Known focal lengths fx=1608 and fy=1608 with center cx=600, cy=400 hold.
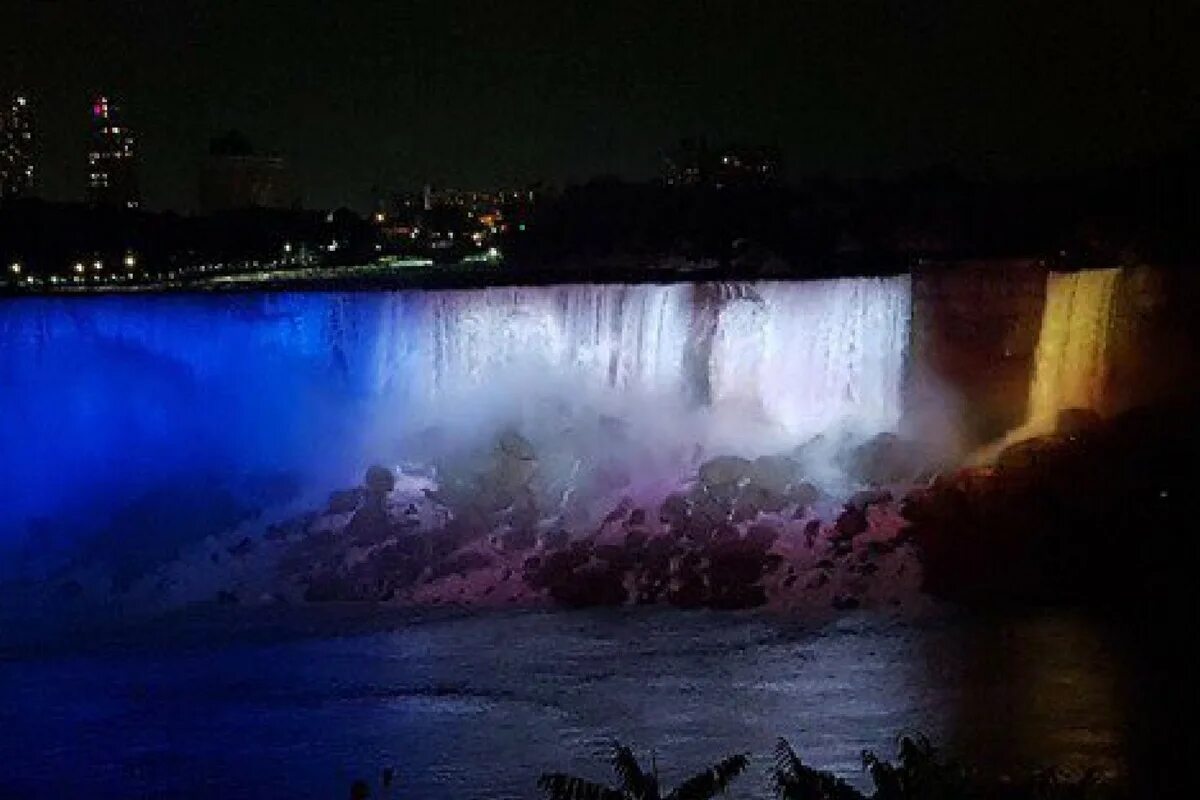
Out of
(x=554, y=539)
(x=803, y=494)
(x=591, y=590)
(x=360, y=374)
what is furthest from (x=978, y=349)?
(x=360, y=374)

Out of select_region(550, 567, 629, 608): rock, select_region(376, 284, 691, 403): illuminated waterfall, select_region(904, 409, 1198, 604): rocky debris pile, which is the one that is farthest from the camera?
select_region(376, 284, 691, 403): illuminated waterfall

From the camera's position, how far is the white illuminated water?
85.6 ft

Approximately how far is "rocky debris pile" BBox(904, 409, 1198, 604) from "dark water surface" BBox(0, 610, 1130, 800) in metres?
1.38

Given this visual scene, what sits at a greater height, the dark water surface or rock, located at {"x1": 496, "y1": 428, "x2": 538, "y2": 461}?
rock, located at {"x1": 496, "y1": 428, "x2": 538, "y2": 461}

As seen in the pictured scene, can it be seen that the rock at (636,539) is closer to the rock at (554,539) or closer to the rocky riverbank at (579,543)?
the rocky riverbank at (579,543)

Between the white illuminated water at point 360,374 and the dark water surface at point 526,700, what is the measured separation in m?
6.58

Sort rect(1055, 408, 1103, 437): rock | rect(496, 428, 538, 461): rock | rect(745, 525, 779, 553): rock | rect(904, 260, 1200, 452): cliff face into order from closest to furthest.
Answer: rect(745, 525, 779, 553): rock
rect(1055, 408, 1103, 437): rock
rect(904, 260, 1200, 452): cliff face
rect(496, 428, 538, 461): rock

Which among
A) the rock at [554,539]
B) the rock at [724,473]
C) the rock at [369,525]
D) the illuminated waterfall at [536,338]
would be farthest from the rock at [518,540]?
the illuminated waterfall at [536,338]

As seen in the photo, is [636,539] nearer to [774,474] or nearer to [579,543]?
[579,543]

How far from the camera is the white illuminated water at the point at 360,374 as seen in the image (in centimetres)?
2608

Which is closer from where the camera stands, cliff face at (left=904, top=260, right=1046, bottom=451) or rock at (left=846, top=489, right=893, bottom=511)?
rock at (left=846, top=489, right=893, bottom=511)

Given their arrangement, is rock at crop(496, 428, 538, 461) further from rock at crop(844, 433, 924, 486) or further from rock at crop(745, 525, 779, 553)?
rock at crop(844, 433, 924, 486)

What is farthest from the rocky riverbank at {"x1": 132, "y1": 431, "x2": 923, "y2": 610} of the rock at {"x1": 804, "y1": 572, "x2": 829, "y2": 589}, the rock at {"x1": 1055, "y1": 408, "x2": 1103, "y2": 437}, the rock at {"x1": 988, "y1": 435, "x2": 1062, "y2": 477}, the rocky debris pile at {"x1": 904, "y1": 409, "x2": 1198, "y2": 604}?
the rock at {"x1": 1055, "y1": 408, "x2": 1103, "y2": 437}

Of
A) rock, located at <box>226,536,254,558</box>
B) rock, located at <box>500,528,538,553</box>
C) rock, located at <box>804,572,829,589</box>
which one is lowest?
rock, located at <box>226,536,254,558</box>
